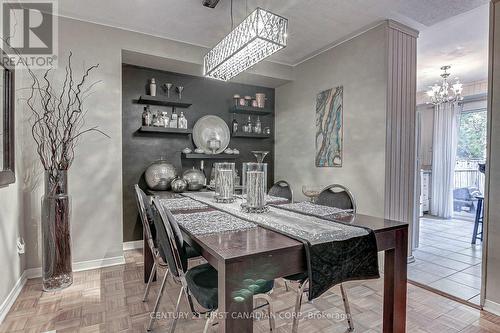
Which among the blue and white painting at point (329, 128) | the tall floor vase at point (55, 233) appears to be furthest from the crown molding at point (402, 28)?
the tall floor vase at point (55, 233)

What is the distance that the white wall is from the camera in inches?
113

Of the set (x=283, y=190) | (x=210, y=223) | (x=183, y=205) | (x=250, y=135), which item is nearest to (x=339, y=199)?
(x=283, y=190)

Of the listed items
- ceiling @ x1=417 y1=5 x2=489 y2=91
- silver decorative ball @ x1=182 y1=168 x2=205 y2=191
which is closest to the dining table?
silver decorative ball @ x1=182 y1=168 x2=205 y2=191

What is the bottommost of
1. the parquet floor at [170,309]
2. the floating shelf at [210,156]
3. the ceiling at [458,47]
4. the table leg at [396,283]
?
the parquet floor at [170,309]

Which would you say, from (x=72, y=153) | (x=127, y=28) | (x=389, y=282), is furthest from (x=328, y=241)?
(x=127, y=28)

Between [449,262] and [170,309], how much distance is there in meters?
3.06

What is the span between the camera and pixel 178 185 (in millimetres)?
3264

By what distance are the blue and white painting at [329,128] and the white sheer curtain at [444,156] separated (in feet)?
11.2

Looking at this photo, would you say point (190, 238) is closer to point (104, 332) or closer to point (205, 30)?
point (104, 332)

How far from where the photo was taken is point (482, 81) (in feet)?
16.5

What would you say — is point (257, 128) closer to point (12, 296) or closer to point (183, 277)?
point (183, 277)

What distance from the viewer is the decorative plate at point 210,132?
392cm

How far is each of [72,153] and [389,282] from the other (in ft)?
9.89

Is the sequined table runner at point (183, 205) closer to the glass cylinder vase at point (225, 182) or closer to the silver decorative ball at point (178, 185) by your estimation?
the glass cylinder vase at point (225, 182)
